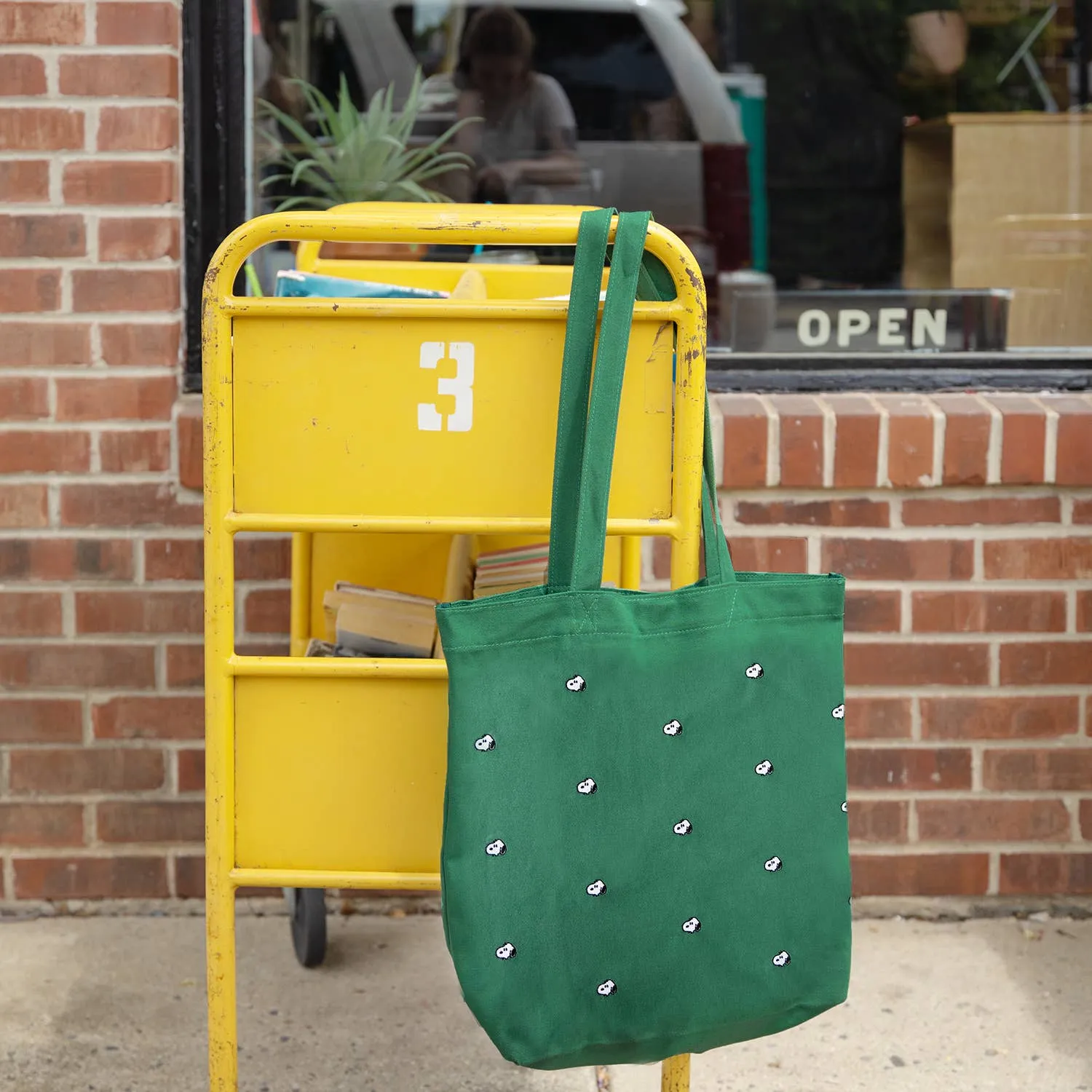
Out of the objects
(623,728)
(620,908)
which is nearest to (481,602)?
(623,728)

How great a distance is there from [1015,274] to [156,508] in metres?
2.03

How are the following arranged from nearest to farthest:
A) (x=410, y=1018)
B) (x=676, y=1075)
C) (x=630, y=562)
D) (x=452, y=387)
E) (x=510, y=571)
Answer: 1. (x=452, y=387)
2. (x=676, y=1075)
3. (x=510, y=571)
4. (x=630, y=562)
5. (x=410, y=1018)

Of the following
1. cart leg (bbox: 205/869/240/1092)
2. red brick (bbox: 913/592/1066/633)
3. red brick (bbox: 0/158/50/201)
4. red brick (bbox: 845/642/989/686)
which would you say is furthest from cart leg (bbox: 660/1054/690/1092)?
red brick (bbox: 0/158/50/201)

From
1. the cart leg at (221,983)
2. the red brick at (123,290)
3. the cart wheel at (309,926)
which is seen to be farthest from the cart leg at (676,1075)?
the red brick at (123,290)

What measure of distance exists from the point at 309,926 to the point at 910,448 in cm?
151

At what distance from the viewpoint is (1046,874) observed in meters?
2.95

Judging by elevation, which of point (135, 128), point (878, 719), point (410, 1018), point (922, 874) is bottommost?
point (410, 1018)

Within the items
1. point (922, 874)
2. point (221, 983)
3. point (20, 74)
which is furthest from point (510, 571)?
point (20, 74)

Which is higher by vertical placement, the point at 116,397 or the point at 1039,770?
the point at 116,397

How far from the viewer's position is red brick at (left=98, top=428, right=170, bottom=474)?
2785 millimetres

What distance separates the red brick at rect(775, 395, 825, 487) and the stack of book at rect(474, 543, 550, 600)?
76 cm

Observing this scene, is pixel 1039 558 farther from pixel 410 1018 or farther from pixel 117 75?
pixel 117 75

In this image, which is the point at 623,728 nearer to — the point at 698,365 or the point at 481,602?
the point at 481,602

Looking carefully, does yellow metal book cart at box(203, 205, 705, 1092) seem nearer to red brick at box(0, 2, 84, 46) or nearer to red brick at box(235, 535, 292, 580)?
red brick at box(235, 535, 292, 580)
